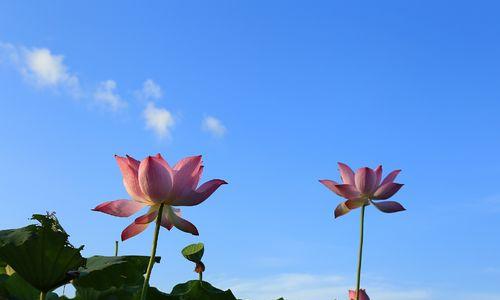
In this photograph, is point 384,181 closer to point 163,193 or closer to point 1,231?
point 163,193

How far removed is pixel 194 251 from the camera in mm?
3488

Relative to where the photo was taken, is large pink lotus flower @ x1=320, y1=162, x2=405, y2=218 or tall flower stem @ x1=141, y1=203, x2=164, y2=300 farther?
large pink lotus flower @ x1=320, y1=162, x2=405, y2=218

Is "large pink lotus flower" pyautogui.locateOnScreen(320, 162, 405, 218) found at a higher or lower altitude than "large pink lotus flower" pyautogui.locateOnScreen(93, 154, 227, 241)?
higher

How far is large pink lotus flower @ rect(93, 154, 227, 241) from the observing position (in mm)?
2270

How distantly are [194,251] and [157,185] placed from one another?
4.28ft

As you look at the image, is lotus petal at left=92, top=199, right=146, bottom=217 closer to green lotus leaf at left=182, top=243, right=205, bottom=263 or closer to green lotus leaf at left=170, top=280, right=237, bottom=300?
green lotus leaf at left=170, top=280, right=237, bottom=300

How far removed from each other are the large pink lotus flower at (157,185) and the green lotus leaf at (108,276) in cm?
26

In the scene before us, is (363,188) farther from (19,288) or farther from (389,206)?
(19,288)

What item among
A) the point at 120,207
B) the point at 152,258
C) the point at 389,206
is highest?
the point at 389,206

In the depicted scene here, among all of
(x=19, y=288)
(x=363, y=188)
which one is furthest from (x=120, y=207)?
(x=363, y=188)

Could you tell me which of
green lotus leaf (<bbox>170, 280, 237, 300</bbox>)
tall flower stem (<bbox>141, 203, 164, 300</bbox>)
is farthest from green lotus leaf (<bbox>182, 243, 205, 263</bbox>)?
tall flower stem (<bbox>141, 203, 164, 300</bbox>)

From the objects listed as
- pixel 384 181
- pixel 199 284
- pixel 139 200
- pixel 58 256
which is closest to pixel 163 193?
pixel 139 200

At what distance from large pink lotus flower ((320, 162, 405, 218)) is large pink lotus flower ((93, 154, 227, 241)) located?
166 cm

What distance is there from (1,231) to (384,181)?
90.6 inches
